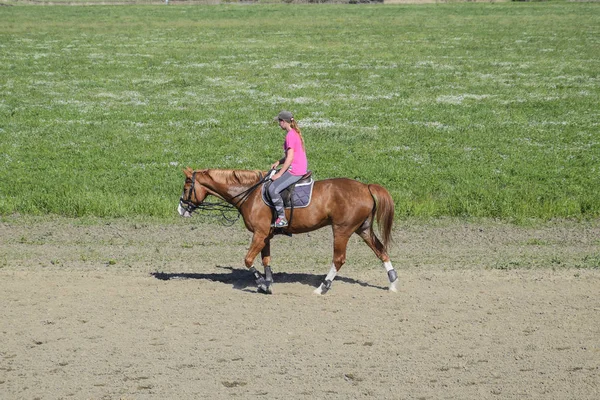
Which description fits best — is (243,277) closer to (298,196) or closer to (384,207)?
(298,196)

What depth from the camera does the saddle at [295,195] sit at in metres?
14.3

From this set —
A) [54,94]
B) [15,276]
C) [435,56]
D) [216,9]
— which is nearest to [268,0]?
[216,9]

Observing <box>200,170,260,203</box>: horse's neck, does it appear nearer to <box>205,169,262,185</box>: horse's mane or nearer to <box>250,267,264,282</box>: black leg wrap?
<box>205,169,262,185</box>: horse's mane

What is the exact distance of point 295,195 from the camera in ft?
47.1

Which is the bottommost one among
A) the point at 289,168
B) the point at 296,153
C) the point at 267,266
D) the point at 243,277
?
the point at 243,277

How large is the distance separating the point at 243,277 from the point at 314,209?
86.6 inches

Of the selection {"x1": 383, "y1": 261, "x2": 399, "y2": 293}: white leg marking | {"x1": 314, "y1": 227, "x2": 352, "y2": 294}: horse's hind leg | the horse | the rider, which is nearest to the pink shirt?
the rider

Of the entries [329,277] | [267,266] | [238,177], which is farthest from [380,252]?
[238,177]

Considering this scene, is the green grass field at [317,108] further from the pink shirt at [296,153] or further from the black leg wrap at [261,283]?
the pink shirt at [296,153]

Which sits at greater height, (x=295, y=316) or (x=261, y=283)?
(x=261, y=283)

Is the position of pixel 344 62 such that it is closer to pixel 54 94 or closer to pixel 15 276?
pixel 54 94

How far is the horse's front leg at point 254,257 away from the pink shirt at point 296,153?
132 centimetres

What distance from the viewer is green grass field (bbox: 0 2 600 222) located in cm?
2108

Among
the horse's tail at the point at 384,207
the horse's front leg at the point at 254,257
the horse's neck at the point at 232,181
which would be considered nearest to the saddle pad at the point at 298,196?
the horse's neck at the point at 232,181
